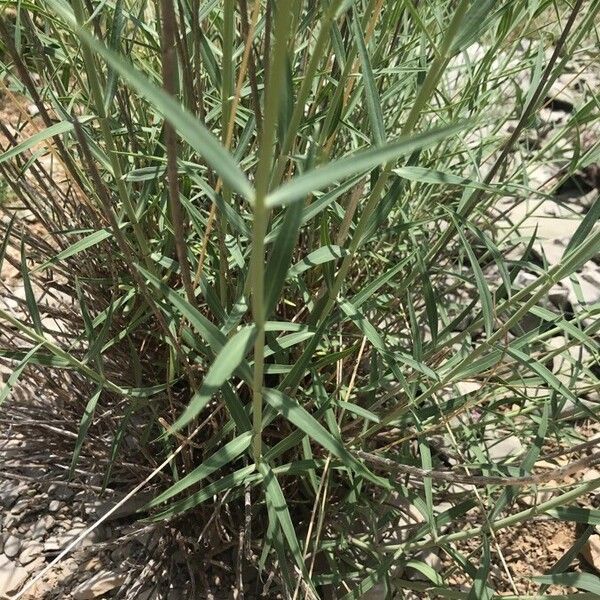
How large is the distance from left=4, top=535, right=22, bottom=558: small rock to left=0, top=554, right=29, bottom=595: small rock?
0.01 meters

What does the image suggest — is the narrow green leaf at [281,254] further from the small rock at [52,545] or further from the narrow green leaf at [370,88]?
the small rock at [52,545]

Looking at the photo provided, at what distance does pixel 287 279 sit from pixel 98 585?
0.72 metres

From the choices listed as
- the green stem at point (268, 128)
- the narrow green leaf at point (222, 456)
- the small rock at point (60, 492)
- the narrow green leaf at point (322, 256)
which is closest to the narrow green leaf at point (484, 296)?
the narrow green leaf at point (322, 256)

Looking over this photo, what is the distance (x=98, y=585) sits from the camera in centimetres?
127

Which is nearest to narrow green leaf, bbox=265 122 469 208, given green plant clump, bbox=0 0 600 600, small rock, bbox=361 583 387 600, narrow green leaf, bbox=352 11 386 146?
green plant clump, bbox=0 0 600 600

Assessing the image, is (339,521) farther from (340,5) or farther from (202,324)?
(340,5)

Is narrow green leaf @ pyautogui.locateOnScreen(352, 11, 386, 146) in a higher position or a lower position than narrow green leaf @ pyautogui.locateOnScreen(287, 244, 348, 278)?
higher

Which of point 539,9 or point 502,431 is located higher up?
point 539,9

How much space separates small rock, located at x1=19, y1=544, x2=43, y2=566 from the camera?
4.42ft

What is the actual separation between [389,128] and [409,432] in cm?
59

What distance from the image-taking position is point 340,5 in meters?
0.59

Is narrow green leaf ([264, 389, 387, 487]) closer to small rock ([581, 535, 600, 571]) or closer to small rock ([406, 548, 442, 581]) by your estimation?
small rock ([406, 548, 442, 581])

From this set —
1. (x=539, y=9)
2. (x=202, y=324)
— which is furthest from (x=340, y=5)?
(x=539, y=9)

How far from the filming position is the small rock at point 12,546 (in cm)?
136
